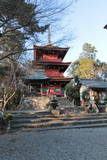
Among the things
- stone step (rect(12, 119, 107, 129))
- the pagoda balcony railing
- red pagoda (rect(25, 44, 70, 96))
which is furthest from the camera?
the pagoda balcony railing

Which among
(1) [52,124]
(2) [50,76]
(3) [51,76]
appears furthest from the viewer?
(3) [51,76]

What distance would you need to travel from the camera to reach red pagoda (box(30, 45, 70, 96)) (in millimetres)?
25414

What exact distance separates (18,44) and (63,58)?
72.5 ft

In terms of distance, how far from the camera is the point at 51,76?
2675cm

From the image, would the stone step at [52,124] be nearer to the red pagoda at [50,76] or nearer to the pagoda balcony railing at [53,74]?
the red pagoda at [50,76]

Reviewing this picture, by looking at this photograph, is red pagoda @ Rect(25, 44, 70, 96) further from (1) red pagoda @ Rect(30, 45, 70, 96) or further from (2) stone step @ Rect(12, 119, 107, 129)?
(2) stone step @ Rect(12, 119, 107, 129)

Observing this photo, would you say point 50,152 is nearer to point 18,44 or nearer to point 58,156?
point 58,156

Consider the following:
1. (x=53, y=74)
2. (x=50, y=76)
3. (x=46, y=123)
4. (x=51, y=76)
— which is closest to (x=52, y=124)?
(x=46, y=123)

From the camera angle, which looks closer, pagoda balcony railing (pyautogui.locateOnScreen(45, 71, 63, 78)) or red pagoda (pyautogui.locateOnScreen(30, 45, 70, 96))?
red pagoda (pyautogui.locateOnScreen(30, 45, 70, 96))

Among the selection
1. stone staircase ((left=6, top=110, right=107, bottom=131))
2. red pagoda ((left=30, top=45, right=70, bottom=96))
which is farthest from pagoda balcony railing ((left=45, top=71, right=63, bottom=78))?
stone staircase ((left=6, top=110, right=107, bottom=131))

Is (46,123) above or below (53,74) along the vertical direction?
below

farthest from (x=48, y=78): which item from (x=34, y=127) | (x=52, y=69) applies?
(x=34, y=127)

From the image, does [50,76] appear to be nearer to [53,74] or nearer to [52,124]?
[53,74]

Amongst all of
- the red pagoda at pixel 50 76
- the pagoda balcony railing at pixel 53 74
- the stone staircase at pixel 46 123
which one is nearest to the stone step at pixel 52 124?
the stone staircase at pixel 46 123
